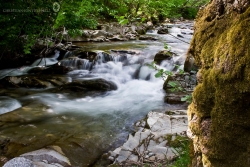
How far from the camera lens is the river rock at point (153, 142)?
10.5 feet

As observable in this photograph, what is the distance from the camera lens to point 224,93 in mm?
1469

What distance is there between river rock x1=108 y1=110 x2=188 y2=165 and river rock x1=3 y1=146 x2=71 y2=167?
71 centimetres

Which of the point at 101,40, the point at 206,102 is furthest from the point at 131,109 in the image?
the point at 101,40

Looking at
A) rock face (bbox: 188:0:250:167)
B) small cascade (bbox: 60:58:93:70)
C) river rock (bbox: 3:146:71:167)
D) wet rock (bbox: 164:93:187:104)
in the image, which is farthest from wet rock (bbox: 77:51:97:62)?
rock face (bbox: 188:0:250:167)

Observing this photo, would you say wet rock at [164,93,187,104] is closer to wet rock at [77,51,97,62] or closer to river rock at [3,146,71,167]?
river rock at [3,146,71,167]

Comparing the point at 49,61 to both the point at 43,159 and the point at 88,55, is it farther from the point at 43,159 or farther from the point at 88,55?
the point at 43,159

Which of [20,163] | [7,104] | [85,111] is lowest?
[85,111]

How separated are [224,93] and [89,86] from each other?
19.1 ft

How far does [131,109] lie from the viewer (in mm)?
5781

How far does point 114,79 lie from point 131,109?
2362 millimetres

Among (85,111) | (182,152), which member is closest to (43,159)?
(182,152)

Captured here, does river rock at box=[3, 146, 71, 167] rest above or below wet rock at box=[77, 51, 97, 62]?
below

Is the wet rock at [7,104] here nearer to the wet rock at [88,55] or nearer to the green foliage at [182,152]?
the wet rock at [88,55]

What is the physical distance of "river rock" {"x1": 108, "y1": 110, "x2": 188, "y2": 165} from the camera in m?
3.19
